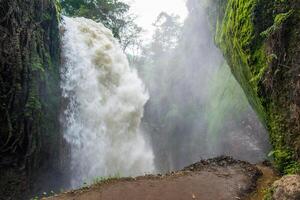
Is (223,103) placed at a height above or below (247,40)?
above

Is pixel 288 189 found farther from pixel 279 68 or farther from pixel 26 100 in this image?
pixel 26 100

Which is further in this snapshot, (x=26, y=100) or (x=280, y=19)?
(x=26, y=100)

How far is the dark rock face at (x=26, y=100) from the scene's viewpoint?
32.0 ft

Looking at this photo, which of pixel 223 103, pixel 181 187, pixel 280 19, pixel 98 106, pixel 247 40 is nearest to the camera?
pixel 280 19

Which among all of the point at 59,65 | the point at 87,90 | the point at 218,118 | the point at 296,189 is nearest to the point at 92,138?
the point at 87,90

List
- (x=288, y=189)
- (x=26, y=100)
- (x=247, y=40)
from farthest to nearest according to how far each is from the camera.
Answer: (x=26, y=100), (x=247, y=40), (x=288, y=189)

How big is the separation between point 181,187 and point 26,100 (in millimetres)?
6156

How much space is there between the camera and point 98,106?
14.6 meters

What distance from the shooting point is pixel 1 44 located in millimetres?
9414

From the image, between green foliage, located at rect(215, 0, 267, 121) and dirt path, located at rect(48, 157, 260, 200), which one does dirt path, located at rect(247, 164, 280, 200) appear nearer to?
dirt path, located at rect(48, 157, 260, 200)

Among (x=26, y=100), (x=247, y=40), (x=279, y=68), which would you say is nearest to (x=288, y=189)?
(x=279, y=68)

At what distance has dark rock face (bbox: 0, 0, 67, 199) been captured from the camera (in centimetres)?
977

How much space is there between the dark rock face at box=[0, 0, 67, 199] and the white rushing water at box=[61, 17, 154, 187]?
101 centimetres

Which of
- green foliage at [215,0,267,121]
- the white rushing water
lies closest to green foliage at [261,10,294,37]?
green foliage at [215,0,267,121]
